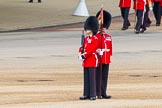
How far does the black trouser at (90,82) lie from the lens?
1213cm

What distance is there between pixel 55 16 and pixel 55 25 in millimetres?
4527

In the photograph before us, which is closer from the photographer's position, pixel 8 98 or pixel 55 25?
pixel 8 98

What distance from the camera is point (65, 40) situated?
77.3 feet

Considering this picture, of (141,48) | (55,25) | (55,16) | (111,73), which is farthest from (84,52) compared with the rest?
(55,16)

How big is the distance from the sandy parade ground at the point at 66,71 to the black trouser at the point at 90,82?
0.16m

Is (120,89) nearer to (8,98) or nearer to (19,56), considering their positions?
(8,98)

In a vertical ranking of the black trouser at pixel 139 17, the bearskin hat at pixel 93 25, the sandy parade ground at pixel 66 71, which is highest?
the bearskin hat at pixel 93 25

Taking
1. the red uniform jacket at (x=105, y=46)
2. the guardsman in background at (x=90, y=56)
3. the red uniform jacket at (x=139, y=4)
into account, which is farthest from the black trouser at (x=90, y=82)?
the red uniform jacket at (x=139, y=4)

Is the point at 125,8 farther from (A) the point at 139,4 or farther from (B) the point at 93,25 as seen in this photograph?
(B) the point at 93,25

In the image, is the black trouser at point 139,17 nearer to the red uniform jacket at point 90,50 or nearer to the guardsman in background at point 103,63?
the guardsman in background at point 103,63

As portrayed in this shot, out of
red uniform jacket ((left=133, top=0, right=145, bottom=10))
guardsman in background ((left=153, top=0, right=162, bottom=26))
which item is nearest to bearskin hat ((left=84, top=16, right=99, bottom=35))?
red uniform jacket ((left=133, top=0, right=145, bottom=10))

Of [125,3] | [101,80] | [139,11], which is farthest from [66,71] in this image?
[125,3]

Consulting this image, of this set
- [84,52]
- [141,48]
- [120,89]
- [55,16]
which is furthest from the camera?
[55,16]

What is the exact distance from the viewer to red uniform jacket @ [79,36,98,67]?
1205 cm
